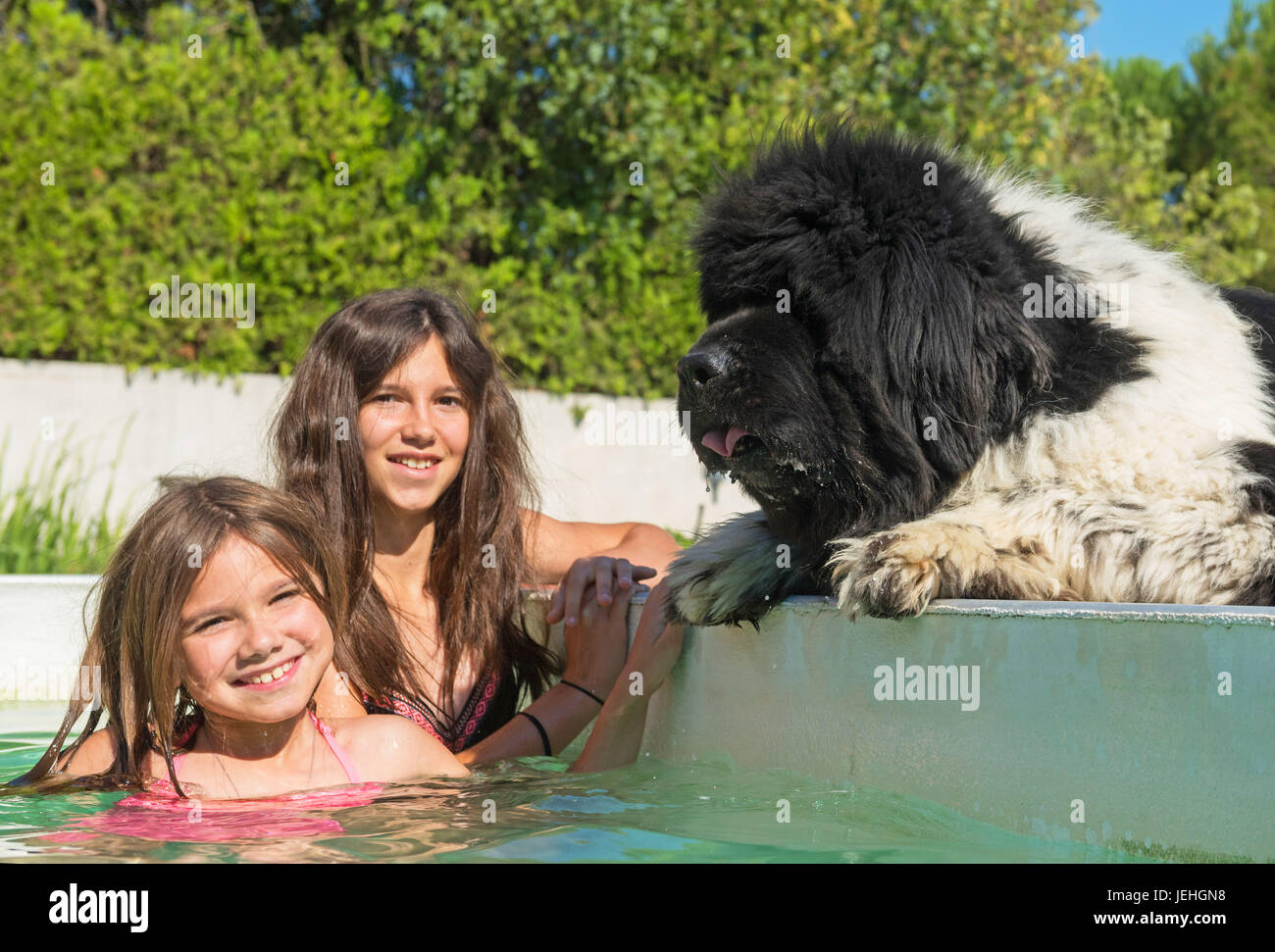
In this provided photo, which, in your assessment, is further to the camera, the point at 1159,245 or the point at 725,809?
the point at 1159,245

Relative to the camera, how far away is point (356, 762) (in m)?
3.23

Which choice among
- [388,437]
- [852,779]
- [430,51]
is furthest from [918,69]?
[852,779]

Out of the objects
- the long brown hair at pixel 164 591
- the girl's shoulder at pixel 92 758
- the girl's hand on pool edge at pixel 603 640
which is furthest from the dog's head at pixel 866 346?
the girl's shoulder at pixel 92 758

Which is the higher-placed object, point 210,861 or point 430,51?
point 430,51

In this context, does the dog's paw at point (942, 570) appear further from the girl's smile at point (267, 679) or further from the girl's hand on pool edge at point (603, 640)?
the girl's smile at point (267, 679)

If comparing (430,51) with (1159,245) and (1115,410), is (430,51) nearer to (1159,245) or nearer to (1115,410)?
(1159,245)

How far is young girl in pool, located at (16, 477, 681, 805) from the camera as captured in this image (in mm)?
3004

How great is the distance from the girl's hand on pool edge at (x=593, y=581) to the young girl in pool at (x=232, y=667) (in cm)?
23

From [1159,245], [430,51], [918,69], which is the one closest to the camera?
[1159,245]

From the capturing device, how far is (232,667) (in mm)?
2979

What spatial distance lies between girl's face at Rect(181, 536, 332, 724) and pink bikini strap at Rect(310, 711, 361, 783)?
237 millimetres

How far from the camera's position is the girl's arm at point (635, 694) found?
130 inches
